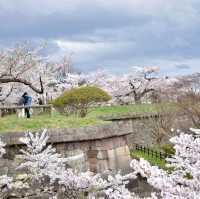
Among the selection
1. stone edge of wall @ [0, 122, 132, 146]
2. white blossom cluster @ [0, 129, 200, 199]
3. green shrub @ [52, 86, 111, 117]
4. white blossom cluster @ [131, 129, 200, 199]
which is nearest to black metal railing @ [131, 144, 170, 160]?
green shrub @ [52, 86, 111, 117]

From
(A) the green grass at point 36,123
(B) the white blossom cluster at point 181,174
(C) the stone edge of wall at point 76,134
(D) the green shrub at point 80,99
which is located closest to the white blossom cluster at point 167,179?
(B) the white blossom cluster at point 181,174

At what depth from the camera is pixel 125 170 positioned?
1420 cm

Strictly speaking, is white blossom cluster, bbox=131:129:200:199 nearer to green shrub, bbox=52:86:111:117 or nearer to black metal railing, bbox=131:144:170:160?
black metal railing, bbox=131:144:170:160

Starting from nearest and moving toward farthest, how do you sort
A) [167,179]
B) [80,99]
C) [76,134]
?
1. [167,179]
2. [76,134]
3. [80,99]

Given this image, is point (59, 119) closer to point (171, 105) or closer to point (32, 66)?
point (32, 66)

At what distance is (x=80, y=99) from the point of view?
747 inches

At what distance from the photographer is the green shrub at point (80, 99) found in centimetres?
1886

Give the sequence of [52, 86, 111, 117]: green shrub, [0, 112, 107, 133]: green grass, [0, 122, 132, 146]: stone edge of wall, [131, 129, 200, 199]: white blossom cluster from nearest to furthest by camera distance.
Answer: [131, 129, 200, 199]: white blossom cluster, [0, 122, 132, 146]: stone edge of wall, [0, 112, 107, 133]: green grass, [52, 86, 111, 117]: green shrub

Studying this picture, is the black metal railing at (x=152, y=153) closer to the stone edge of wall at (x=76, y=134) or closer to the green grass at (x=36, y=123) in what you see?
the stone edge of wall at (x=76, y=134)

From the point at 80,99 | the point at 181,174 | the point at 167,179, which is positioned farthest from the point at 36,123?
the point at 167,179

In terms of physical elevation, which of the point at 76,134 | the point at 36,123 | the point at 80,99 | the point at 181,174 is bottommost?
the point at 76,134

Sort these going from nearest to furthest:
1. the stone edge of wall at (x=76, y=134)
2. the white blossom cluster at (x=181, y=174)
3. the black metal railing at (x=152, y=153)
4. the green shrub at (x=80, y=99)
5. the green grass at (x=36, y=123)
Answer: the white blossom cluster at (x=181, y=174)
the stone edge of wall at (x=76, y=134)
the green grass at (x=36, y=123)
the green shrub at (x=80, y=99)
the black metal railing at (x=152, y=153)

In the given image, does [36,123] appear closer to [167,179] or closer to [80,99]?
[80,99]

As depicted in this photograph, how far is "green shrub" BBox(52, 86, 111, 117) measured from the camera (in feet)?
61.9
